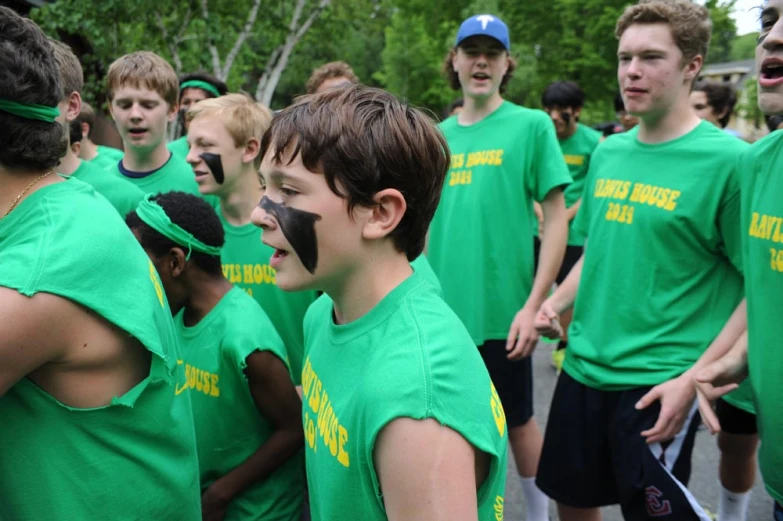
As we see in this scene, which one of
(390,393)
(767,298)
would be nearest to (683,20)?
(767,298)

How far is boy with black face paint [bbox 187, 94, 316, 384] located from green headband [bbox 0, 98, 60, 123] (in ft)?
5.14

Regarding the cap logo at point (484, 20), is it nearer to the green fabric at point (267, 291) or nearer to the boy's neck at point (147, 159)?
the green fabric at point (267, 291)

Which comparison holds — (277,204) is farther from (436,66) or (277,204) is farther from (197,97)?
(436,66)

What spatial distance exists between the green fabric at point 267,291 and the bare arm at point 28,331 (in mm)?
1682

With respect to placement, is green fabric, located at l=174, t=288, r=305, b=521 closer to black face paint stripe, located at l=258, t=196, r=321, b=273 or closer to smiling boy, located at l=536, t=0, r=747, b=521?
black face paint stripe, located at l=258, t=196, r=321, b=273

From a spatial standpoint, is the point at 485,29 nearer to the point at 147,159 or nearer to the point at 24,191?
the point at 147,159

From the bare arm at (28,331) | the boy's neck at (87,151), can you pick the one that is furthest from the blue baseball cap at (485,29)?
the bare arm at (28,331)

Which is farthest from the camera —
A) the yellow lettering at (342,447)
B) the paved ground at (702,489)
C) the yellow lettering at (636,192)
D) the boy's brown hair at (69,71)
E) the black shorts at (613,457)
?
the paved ground at (702,489)

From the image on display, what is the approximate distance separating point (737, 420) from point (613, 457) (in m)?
1.15

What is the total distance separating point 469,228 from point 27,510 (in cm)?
261

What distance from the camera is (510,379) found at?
3.84 m

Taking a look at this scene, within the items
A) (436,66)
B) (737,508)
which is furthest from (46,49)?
(436,66)

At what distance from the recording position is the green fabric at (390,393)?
4.33 feet

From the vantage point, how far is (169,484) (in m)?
1.86
